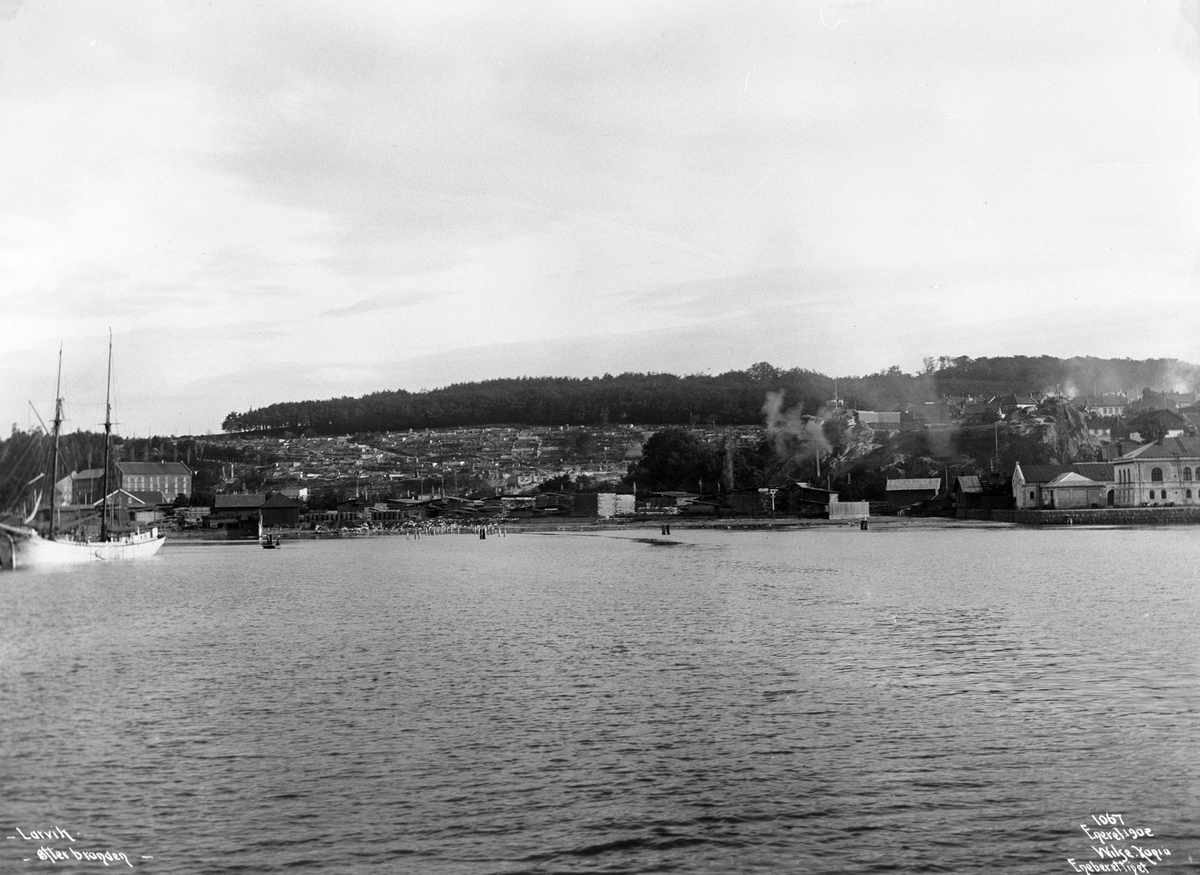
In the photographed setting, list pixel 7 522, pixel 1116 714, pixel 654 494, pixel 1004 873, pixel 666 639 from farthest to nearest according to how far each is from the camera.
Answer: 1. pixel 654 494
2. pixel 7 522
3. pixel 666 639
4. pixel 1116 714
5. pixel 1004 873

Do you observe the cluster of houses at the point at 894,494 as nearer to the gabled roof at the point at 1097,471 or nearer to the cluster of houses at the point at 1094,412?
the gabled roof at the point at 1097,471

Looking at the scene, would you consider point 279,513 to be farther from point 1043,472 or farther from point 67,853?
point 67,853

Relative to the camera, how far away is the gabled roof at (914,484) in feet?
441

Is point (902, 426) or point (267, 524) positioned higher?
point (902, 426)

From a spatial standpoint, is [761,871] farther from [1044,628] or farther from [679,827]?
[1044,628]

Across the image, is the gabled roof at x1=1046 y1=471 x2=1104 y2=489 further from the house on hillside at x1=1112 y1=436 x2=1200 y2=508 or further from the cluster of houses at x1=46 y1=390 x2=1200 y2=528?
the house on hillside at x1=1112 y1=436 x2=1200 y2=508

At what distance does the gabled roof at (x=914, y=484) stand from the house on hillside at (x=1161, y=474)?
29.3 meters

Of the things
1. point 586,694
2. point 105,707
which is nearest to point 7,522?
point 105,707

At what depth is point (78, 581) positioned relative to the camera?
193 ft

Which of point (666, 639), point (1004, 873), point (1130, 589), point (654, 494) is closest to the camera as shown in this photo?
point (1004, 873)

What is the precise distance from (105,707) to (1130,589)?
117 feet

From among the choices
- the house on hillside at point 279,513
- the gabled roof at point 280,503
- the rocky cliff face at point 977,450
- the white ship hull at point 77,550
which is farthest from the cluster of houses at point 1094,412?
the white ship hull at point 77,550

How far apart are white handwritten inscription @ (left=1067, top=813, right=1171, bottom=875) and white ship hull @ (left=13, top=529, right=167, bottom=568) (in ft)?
207

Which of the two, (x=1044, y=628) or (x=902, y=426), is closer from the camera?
(x=1044, y=628)
